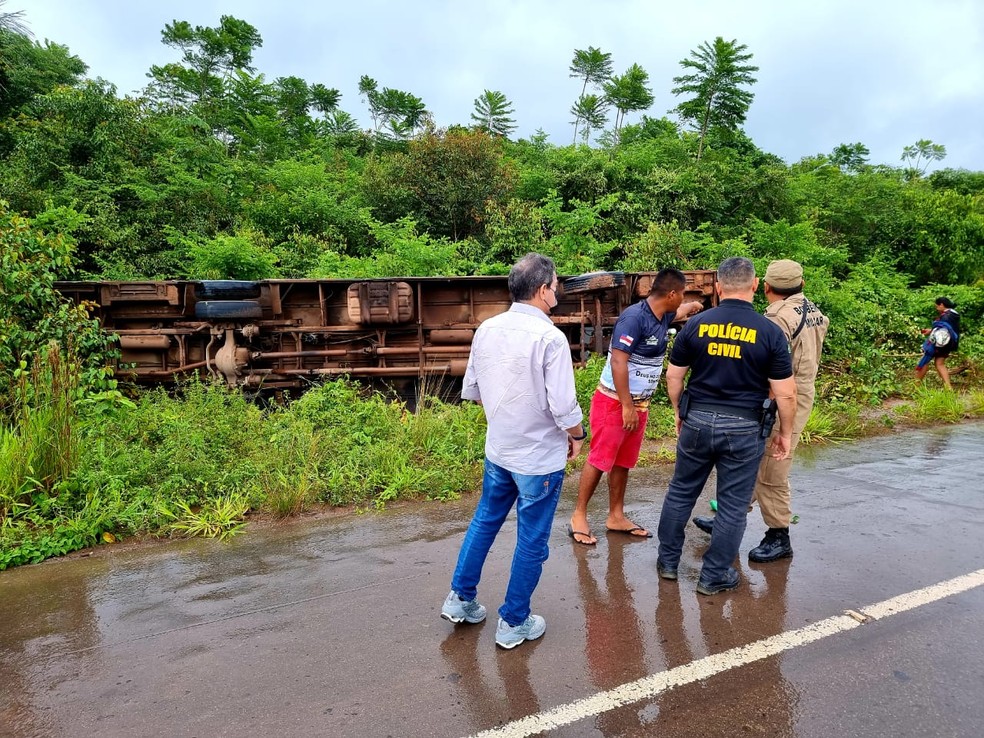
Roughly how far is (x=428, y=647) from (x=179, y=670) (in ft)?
3.95

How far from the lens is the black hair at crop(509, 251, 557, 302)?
3207 mm

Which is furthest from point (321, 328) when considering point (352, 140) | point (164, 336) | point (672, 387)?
point (352, 140)

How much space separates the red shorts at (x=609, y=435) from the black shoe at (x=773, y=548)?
1.04m

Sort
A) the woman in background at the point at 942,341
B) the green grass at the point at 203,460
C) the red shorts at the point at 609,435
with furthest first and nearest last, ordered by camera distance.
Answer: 1. the woman in background at the point at 942,341
2. the green grass at the point at 203,460
3. the red shorts at the point at 609,435

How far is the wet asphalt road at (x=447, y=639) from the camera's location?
2.74 meters

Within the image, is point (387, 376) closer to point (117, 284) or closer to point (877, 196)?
point (117, 284)

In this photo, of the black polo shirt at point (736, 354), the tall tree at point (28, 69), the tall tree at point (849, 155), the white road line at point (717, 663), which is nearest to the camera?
the white road line at point (717, 663)

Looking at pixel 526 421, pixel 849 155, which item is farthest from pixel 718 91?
pixel 526 421

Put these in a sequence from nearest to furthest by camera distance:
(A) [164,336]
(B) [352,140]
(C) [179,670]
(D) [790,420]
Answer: (C) [179,670] → (D) [790,420] → (A) [164,336] → (B) [352,140]

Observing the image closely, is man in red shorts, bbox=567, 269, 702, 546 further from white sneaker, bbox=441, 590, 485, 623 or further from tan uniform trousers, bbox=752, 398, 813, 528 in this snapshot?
white sneaker, bbox=441, 590, 485, 623

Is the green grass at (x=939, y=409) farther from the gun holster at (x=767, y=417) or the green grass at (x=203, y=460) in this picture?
the gun holster at (x=767, y=417)

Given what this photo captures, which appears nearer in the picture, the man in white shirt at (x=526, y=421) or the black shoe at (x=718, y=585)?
the man in white shirt at (x=526, y=421)

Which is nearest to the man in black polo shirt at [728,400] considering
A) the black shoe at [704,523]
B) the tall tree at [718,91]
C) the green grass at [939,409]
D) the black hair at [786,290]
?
the black hair at [786,290]

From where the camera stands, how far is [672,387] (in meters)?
3.92
